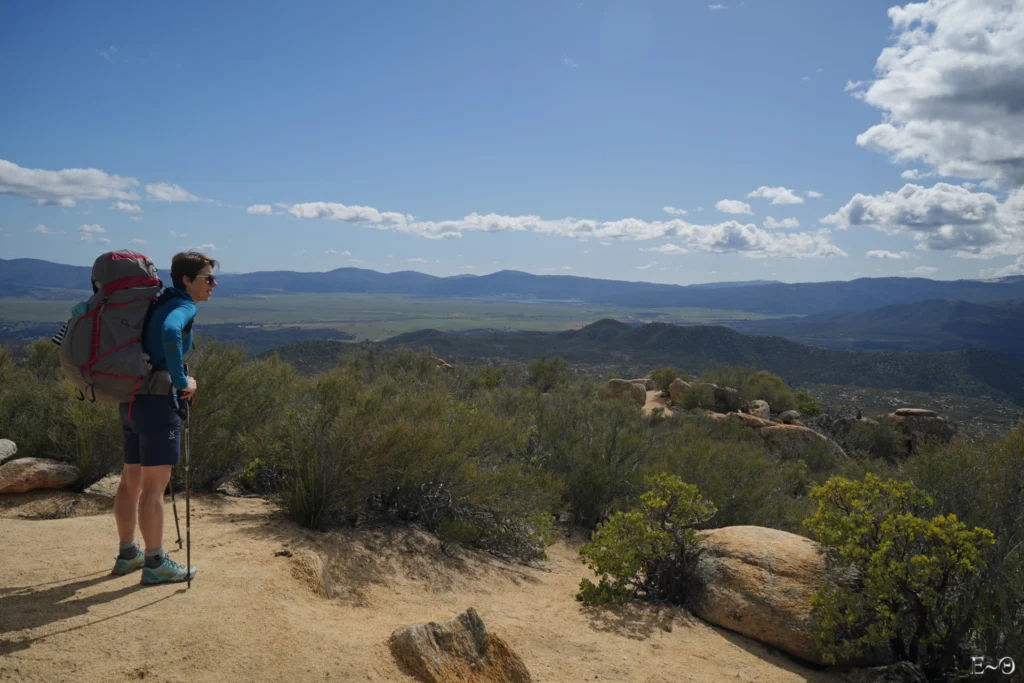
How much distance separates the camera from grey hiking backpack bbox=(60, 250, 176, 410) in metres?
3.89

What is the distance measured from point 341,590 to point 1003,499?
18.9ft

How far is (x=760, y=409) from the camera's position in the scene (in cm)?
2016

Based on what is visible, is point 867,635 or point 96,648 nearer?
point 96,648

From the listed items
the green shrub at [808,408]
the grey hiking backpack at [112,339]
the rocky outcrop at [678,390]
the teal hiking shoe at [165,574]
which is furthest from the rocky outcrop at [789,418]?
the grey hiking backpack at [112,339]

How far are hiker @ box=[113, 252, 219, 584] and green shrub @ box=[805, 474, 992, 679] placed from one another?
4.83 metres

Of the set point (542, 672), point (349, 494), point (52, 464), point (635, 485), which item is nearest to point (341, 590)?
point (349, 494)

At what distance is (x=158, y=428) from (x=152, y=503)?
540 mm

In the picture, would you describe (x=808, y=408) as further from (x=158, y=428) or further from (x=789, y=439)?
(x=158, y=428)

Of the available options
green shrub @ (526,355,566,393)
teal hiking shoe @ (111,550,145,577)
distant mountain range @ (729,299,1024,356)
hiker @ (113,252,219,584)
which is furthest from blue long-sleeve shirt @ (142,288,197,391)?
distant mountain range @ (729,299,1024,356)

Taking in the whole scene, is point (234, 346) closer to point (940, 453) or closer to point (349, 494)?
point (349, 494)

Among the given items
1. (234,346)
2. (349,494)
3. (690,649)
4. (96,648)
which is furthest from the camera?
(234,346)

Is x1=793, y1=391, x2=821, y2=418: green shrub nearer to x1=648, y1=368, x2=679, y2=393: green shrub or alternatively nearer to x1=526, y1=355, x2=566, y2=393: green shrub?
x1=648, y1=368, x2=679, y2=393: green shrub

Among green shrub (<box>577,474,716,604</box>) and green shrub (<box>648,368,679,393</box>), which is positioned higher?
green shrub (<box>577,474,716,604</box>)

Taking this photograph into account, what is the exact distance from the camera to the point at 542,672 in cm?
409
